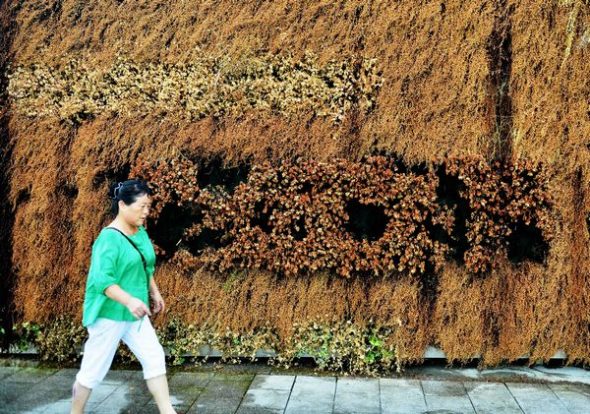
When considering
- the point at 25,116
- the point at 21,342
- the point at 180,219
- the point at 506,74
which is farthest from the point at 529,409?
the point at 25,116

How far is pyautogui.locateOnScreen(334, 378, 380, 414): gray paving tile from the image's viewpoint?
541 centimetres

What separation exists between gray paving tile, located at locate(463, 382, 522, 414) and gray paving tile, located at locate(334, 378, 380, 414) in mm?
811

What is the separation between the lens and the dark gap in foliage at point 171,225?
6.48 m

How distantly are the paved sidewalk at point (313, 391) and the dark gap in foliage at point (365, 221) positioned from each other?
1332mm

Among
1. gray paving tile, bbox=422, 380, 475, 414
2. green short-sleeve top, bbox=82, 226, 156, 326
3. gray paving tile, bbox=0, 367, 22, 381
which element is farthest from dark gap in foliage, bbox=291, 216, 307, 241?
gray paving tile, bbox=0, 367, 22, 381

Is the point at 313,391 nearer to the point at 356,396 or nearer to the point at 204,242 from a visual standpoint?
the point at 356,396

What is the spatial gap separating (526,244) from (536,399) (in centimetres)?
141

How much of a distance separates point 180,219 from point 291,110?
4.93ft

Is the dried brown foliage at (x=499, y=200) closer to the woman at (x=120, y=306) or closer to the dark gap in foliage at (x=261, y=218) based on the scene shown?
the dark gap in foliage at (x=261, y=218)

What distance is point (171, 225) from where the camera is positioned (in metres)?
6.52

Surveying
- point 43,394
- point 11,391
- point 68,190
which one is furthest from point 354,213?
point 11,391

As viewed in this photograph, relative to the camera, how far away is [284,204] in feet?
20.5

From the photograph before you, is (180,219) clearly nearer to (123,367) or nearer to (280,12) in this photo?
(123,367)

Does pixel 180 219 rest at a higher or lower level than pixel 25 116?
lower
